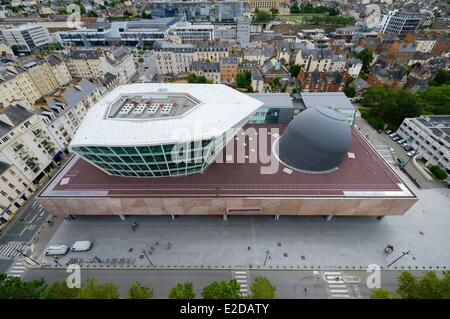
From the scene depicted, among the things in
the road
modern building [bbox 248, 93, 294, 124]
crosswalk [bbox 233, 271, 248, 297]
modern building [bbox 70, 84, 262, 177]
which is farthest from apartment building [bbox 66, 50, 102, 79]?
crosswalk [bbox 233, 271, 248, 297]

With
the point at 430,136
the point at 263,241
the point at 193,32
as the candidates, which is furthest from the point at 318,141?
the point at 193,32

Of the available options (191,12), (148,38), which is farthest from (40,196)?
(191,12)

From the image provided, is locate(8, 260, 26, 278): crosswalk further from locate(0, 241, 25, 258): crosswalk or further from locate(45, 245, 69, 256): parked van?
locate(45, 245, 69, 256): parked van

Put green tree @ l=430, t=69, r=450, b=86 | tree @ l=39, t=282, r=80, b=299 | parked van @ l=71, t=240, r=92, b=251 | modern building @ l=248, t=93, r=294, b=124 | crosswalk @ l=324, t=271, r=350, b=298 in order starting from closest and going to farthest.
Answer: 1. tree @ l=39, t=282, r=80, b=299
2. crosswalk @ l=324, t=271, r=350, b=298
3. parked van @ l=71, t=240, r=92, b=251
4. modern building @ l=248, t=93, r=294, b=124
5. green tree @ l=430, t=69, r=450, b=86

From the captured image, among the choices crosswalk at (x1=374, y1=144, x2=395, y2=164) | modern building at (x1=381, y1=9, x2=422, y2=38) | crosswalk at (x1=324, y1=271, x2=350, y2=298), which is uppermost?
modern building at (x1=381, y1=9, x2=422, y2=38)

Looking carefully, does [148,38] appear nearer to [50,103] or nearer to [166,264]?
[50,103]

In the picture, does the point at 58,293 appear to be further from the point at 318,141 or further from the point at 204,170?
the point at 318,141
